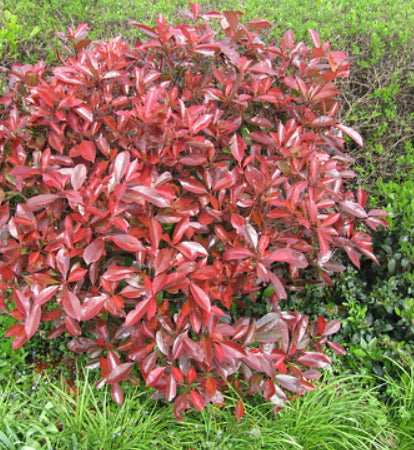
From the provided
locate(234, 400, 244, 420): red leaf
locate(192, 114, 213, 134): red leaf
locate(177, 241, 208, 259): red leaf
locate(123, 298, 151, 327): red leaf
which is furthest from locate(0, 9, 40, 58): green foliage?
locate(234, 400, 244, 420): red leaf

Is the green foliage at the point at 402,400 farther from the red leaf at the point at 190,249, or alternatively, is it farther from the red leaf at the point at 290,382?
the red leaf at the point at 190,249

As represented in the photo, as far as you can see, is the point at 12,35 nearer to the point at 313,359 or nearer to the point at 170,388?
the point at 170,388

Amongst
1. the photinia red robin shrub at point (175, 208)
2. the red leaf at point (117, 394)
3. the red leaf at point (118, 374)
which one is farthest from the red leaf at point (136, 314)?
the red leaf at point (117, 394)

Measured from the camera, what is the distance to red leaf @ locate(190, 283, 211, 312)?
6.17 ft

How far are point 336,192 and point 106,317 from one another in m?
1.27

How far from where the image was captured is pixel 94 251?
1906mm

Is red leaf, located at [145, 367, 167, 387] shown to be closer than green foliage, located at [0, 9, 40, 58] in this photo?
Yes

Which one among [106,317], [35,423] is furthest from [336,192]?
[35,423]

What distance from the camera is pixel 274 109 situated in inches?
98.8

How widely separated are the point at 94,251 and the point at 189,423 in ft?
3.03

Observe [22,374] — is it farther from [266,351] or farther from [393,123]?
[393,123]

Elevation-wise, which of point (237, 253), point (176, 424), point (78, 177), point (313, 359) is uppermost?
point (78, 177)

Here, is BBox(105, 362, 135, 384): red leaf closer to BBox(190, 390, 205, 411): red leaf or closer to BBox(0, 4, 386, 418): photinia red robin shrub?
BBox(0, 4, 386, 418): photinia red robin shrub

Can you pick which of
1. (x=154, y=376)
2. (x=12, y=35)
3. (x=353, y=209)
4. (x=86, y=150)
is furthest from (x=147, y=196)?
(x=12, y=35)
